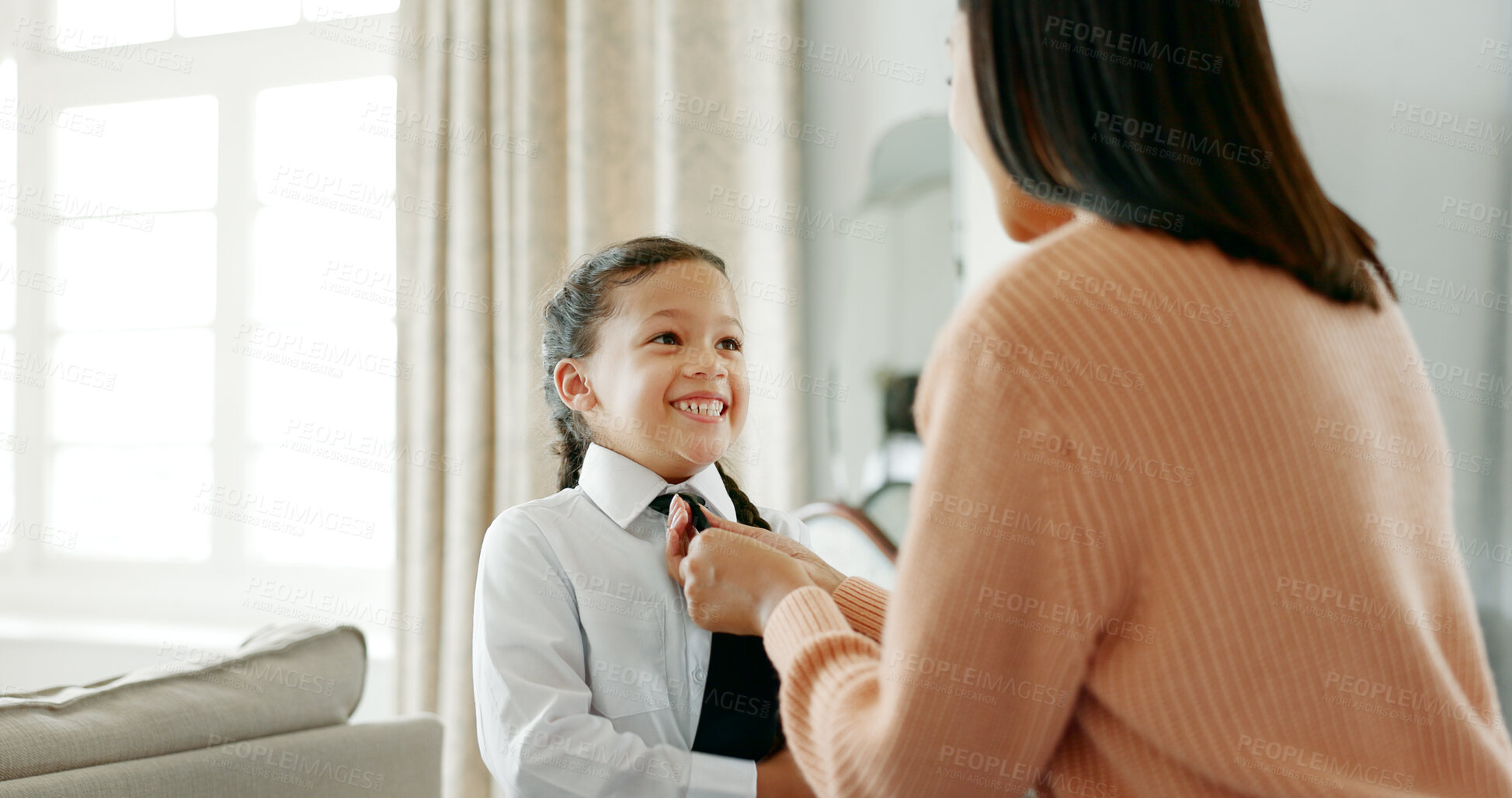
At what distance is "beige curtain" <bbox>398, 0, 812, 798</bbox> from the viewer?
9.05 feet

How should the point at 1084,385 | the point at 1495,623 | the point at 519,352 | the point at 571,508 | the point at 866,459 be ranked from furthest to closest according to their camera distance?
1. the point at 519,352
2. the point at 866,459
3. the point at 1495,623
4. the point at 571,508
5. the point at 1084,385

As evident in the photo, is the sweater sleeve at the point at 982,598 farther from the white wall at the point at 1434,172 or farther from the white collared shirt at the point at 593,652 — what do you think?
the white wall at the point at 1434,172

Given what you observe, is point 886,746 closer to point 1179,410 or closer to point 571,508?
point 1179,410

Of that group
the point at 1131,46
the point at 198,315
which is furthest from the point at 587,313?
the point at 198,315

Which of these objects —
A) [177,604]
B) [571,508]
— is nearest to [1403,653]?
[571,508]

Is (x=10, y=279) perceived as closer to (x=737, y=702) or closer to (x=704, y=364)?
(x=704, y=364)

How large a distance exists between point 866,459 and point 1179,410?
6.15ft

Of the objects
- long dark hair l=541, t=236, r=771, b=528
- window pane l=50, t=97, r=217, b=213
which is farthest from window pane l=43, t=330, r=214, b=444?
long dark hair l=541, t=236, r=771, b=528

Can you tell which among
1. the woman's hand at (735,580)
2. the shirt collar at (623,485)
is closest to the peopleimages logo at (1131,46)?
the woman's hand at (735,580)

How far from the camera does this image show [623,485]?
4.16 feet

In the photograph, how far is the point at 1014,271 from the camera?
26.1 inches

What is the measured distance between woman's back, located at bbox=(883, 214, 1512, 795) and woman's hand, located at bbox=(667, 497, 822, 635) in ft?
1.12

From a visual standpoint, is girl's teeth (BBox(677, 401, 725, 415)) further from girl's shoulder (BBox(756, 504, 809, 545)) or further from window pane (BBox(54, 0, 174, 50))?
window pane (BBox(54, 0, 174, 50))

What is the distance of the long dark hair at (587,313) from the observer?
1.33 m
